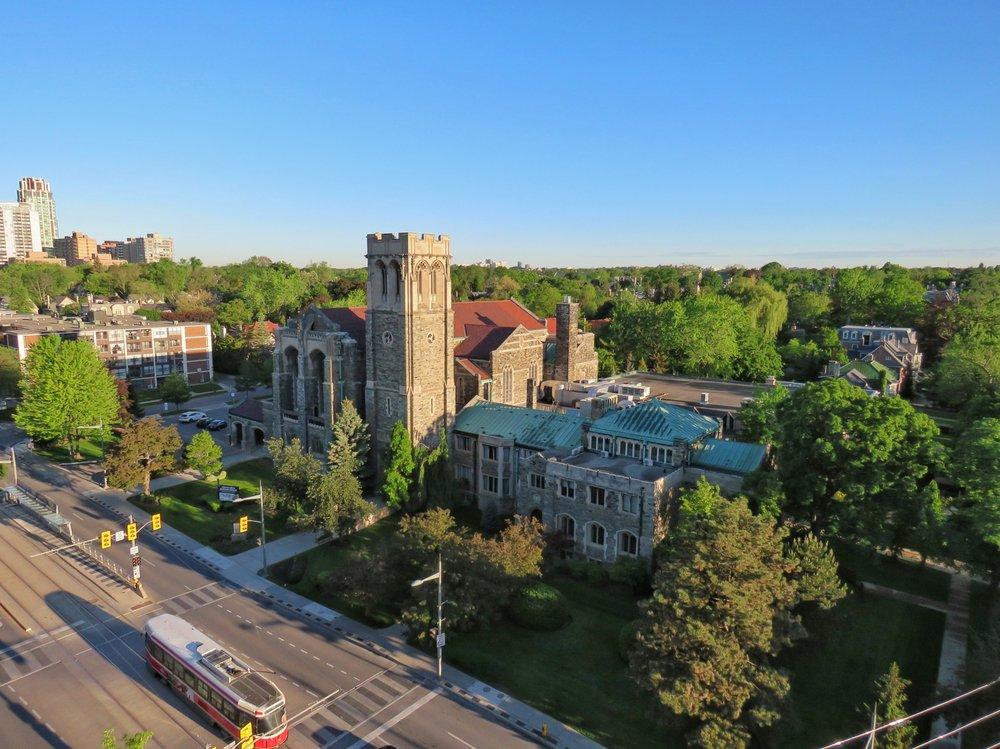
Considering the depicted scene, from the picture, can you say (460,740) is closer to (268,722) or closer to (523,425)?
(268,722)

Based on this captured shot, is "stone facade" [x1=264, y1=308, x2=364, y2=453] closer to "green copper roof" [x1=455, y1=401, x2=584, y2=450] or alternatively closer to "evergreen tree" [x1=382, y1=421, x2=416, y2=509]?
"evergreen tree" [x1=382, y1=421, x2=416, y2=509]

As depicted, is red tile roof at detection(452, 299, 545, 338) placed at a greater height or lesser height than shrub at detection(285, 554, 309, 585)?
greater

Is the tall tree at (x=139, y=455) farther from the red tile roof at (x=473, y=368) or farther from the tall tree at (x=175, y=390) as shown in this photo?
the tall tree at (x=175, y=390)

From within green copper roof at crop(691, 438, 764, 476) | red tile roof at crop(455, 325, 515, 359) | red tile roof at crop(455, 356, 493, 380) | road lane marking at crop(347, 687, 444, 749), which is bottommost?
road lane marking at crop(347, 687, 444, 749)

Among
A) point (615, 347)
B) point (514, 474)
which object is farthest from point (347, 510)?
point (615, 347)

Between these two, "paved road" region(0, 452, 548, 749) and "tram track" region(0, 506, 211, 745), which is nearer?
"paved road" region(0, 452, 548, 749)

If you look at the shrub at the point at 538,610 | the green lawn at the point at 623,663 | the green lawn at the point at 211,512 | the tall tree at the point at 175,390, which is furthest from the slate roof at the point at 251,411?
the shrub at the point at 538,610

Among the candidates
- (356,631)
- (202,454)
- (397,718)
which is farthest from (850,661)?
(202,454)

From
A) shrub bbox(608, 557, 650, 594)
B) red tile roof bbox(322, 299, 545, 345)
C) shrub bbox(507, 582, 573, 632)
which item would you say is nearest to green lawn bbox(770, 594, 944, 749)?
shrub bbox(608, 557, 650, 594)
